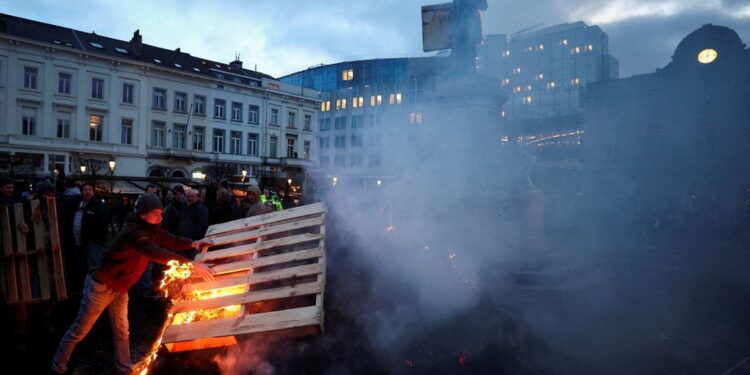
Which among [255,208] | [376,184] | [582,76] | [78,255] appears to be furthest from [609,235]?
[582,76]

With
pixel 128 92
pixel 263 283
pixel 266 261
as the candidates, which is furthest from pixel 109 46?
pixel 263 283

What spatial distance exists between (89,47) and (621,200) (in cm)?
3421

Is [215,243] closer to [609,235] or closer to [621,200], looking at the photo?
[609,235]

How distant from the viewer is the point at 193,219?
5543mm

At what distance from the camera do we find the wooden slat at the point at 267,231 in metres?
3.48

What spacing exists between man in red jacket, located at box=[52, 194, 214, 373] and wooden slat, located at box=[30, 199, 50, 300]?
0.93m

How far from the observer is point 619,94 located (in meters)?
26.0

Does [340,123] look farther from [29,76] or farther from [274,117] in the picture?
[29,76]

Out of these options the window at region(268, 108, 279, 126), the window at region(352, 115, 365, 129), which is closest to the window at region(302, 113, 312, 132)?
the window at region(268, 108, 279, 126)

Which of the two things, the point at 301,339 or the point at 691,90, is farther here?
the point at 691,90

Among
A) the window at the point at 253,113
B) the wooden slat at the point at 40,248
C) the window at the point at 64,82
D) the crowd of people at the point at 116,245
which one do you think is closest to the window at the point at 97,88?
the window at the point at 64,82

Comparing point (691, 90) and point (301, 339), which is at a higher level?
point (691, 90)

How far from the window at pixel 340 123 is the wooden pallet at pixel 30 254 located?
39.1 metres

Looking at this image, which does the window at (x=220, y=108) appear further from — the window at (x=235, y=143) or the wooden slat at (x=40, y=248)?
the wooden slat at (x=40, y=248)
